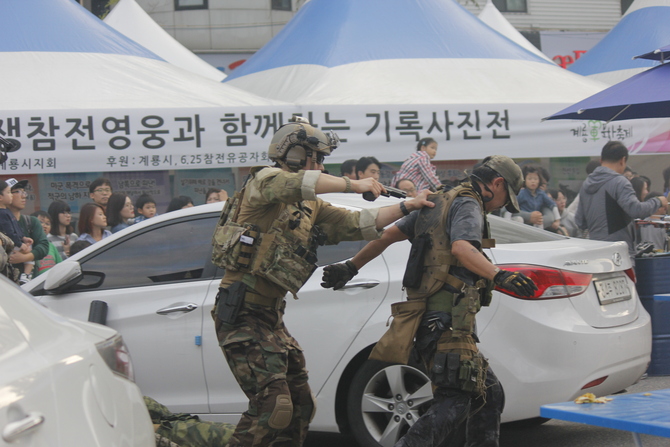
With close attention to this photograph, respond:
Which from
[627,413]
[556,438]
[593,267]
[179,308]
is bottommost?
[556,438]

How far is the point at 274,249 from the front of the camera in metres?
3.62

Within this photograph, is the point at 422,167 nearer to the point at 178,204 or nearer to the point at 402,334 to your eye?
the point at 178,204

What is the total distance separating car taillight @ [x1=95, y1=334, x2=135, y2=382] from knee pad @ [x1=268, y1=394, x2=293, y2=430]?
127 cm

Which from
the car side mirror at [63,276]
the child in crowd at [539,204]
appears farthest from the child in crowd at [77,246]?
the child in crowd at [539,204]

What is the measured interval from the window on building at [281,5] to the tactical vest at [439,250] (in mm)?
17109

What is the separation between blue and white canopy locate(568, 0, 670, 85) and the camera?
12.7m

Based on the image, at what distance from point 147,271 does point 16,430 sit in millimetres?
3144

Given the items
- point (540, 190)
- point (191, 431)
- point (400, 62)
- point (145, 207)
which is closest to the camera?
point (191, 431)

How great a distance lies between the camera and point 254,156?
26.9 ft

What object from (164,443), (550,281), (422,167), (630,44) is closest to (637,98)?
(550,281)

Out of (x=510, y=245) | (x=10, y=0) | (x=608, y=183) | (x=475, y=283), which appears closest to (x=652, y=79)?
(x=608, y=183)

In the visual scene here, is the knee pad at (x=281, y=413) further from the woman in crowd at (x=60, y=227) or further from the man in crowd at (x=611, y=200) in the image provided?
the woman in crowd at (x=60, y=227)

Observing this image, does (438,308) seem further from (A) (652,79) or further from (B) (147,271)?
(A) (652,79)

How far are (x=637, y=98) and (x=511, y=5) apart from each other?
52.8 feet
